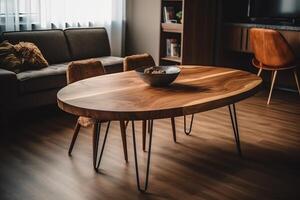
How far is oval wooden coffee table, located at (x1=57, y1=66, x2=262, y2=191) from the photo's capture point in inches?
74.3

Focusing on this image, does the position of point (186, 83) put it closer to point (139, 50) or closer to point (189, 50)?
point (189, 50)

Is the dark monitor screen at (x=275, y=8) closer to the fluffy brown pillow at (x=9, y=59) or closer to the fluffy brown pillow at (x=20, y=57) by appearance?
the fluffy brown pillow at (x=20, y=57)

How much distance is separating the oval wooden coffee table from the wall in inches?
93.9

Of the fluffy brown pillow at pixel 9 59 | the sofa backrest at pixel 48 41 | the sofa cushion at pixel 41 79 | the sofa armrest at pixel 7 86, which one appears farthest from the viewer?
the sofa backrest at pixel 48 41

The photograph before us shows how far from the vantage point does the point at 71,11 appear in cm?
474

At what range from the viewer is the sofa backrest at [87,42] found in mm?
4559

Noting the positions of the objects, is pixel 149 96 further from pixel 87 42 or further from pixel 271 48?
pixel 87 42

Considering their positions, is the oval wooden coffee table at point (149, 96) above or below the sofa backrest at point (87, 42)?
below

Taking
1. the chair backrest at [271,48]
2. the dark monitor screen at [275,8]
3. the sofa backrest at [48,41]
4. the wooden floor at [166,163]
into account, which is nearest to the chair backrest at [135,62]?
the wooden floor at [166,163]

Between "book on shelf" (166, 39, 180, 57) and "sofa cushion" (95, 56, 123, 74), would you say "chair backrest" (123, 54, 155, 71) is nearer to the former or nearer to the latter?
"sofa cushion" (95, 56, 123, 74)

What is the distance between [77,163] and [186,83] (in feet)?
3.06

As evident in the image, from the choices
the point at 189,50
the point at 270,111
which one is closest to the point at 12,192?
the point at 270,111

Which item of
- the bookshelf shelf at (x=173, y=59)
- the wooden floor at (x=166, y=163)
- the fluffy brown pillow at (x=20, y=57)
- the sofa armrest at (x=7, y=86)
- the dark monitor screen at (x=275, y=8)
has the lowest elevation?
the wooden floor at (x=166, y=163)

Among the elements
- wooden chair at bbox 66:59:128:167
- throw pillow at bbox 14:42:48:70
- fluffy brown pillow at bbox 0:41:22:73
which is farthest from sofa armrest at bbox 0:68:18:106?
wooden chair at bbox 66:59:128:167
